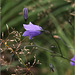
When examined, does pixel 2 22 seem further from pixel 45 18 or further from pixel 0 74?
pixel 0 74

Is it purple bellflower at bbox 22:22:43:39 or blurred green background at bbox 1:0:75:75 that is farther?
blurred green background at bbox 1:0:75:75

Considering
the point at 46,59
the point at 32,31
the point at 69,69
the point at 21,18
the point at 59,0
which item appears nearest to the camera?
the point at 32,31

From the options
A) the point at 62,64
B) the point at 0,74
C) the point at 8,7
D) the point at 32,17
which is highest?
the point at 8,7

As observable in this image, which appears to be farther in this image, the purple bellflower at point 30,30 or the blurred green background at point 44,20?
the blurred green background at point 44,20

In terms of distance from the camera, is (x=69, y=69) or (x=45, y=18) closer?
(x=69, y=69)

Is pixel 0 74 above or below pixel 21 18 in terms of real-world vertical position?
below

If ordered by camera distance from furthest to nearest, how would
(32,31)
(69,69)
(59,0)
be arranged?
(59,0) < (69,69) < (32,31)

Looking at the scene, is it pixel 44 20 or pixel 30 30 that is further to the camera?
pixel 44 20

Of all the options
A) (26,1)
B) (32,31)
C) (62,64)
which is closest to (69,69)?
(62,64)

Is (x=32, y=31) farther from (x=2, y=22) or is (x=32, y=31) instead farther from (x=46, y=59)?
(x=2, y=22)
